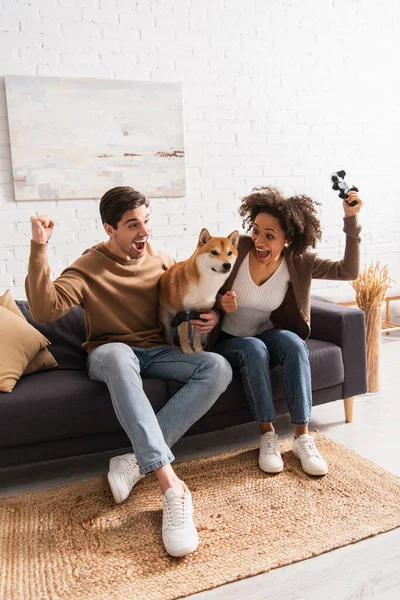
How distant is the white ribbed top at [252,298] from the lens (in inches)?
87.4

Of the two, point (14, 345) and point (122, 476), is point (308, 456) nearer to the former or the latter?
point (122, 476)

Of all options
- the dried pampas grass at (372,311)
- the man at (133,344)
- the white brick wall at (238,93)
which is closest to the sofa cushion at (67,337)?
the man at (133,344)

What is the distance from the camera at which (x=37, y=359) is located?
2.22 m

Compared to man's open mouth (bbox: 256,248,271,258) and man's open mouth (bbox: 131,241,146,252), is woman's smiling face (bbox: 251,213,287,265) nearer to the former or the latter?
man's open mouth (bbox: 256,248,271,258)

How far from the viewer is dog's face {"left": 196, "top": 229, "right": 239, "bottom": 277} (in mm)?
2075

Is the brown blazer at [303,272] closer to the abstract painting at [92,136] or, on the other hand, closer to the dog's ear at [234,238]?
the dog's ear at [234,238]

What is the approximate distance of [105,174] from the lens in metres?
3.43

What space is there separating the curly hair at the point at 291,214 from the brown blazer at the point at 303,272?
0.06m

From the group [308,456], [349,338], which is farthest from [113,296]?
[349,338]

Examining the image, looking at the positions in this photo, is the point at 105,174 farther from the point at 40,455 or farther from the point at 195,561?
the point at 195,561

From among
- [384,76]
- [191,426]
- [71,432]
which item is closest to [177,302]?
[191,426]

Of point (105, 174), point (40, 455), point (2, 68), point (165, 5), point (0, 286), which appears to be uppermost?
point (165, 5)

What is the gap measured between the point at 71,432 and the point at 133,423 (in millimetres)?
315

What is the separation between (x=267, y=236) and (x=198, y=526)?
1.06 m
